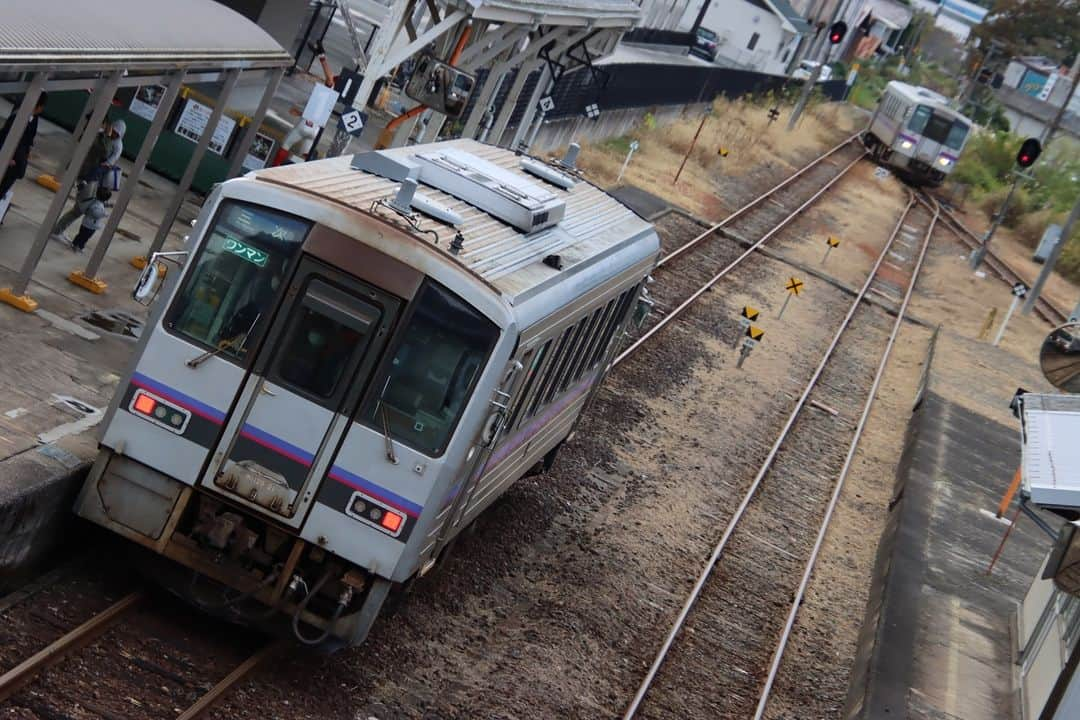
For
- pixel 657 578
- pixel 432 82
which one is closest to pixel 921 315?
pixel 432 82

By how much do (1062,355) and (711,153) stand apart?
Result: 26093 millimetres

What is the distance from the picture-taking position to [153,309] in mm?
9711

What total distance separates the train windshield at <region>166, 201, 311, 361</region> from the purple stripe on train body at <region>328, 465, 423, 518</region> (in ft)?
2.98

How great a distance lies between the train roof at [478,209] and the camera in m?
10.0

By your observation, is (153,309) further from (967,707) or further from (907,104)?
(907,104)

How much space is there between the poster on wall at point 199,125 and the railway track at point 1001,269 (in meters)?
22.8

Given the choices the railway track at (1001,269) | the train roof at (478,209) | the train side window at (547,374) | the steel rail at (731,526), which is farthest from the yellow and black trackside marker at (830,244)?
the train side window at (547,374)

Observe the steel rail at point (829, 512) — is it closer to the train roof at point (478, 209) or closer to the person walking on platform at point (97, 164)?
the train roof at point (478, 209)

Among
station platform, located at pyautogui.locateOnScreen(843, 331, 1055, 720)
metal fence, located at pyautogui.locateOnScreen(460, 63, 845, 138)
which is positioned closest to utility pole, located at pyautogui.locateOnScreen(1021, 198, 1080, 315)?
metal fence, located at pyautogui.locateOnScreen(460, 63, 845, 138)

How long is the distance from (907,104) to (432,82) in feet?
123

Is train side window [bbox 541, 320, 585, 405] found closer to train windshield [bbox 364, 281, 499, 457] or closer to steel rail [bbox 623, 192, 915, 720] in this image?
steel rail [bbox 623, 192, 915, 720]

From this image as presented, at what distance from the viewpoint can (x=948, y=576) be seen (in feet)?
56.2

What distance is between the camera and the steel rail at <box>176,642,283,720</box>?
8953 mm

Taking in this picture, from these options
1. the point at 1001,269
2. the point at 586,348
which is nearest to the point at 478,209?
the point at 586,348
